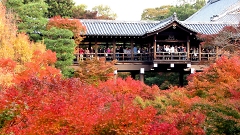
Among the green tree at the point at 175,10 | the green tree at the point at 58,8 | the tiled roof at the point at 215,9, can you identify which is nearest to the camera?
the green tree at the point at 58,8

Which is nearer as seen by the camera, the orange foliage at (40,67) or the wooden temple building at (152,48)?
the orange foliage at (40,67)

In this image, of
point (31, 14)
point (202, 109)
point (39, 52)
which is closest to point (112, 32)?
point (31, 14)

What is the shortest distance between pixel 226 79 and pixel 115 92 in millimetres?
6028

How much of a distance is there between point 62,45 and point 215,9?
2690 cm

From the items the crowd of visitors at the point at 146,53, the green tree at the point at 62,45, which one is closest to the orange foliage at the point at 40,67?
the green tree at the point at 62,45

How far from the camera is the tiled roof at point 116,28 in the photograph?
27.9m

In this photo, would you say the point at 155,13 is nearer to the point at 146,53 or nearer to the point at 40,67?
the point at 146,53

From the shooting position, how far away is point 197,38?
1073 inches

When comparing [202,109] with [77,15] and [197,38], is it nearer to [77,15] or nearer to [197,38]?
[197,38]

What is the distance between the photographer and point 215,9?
149ft

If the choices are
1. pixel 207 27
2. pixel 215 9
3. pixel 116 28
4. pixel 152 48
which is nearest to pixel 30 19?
pixel 116 28

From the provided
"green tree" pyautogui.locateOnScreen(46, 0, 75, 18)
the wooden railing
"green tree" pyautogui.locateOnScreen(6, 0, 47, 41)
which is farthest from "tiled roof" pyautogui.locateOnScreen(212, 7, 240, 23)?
"green tree" pyautogui.locateOnScreen(6, 0, 47, 41)

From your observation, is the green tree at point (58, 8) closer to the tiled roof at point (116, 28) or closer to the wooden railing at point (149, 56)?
the tiled roof at point (116, 28)

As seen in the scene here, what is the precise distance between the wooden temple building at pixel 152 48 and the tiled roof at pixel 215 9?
12.6 metres
